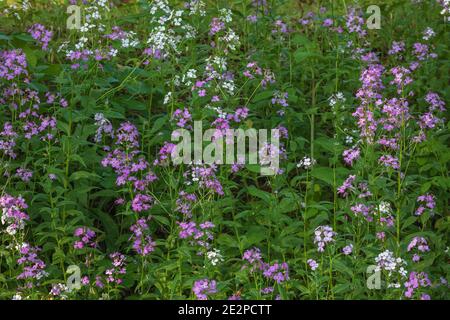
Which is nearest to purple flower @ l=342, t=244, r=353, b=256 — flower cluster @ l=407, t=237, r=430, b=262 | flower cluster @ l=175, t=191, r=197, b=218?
flower cluster @ l=407, t=237, r=430, b=262

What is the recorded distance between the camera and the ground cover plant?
443cm

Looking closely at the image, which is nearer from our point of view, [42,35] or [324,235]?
[324,235]

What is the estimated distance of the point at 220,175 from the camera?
4.81 meters

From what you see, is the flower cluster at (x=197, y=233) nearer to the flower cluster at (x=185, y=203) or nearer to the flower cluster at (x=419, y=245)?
the flower cluster at (x=185, y=203)

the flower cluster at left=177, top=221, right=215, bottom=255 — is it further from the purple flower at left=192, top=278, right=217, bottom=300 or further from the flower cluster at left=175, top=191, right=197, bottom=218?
the purple flower at left=192, top=278, right=217, bottom=300

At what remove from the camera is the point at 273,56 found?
6270 millimetres

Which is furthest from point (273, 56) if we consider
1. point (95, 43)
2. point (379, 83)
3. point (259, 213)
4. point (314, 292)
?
→ point (314, 292)

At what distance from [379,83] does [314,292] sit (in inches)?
75.3

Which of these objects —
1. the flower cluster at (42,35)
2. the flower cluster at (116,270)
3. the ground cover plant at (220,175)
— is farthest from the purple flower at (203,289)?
the flower cluster at (42,35)

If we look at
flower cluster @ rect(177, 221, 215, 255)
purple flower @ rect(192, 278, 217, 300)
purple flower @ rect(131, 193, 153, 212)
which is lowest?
purple flower @ rect(192, 278, 217, 300)

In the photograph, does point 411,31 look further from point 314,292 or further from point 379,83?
point 314,292

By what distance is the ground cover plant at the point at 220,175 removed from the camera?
4.43m

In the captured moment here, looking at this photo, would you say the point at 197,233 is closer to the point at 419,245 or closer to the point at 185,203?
the point at 185,203

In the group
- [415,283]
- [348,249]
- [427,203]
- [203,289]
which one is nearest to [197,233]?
[203,289]
